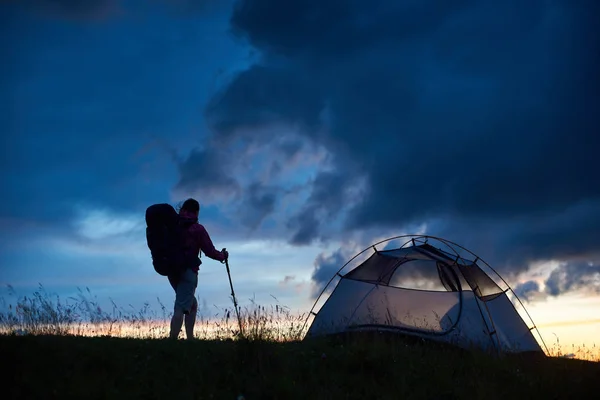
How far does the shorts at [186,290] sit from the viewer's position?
1134cm

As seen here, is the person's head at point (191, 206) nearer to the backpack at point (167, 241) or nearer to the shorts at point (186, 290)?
the backpack at point (167, 241)

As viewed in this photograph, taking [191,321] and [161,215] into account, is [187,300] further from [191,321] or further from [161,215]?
[161,215]

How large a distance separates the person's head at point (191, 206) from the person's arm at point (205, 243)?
0.30m

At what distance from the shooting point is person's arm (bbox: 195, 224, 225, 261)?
11.7m

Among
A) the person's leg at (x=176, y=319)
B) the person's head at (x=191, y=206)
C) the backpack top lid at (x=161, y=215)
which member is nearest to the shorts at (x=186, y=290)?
the person's leg at (x=176, y=319)

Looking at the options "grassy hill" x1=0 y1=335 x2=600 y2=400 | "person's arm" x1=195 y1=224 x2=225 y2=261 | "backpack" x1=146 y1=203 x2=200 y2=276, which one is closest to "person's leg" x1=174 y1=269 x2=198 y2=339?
"backpack" x1=146 y1=203 x2=200 y2=276

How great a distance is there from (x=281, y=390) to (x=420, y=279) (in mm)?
6089

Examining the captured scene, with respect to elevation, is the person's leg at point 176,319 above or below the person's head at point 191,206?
below

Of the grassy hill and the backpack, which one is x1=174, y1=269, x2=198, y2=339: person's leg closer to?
the backpack

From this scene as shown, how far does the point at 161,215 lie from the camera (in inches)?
450

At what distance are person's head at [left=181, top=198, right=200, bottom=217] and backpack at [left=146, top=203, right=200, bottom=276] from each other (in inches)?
9.1

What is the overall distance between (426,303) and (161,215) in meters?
6.23

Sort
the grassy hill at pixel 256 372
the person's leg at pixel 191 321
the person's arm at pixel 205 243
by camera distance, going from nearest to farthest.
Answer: the grassy hill at pixel 256 372, the person's leg at pixel 191 321, the person's arm at pixel 205 243

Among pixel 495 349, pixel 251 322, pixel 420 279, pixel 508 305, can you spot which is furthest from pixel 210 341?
pixel 508 305
